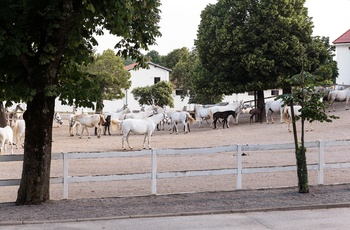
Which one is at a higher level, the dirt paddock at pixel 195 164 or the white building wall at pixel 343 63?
the white building wall at pixel 343 63

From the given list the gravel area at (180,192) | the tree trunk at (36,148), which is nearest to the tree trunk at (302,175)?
the gravel area at (180,192)

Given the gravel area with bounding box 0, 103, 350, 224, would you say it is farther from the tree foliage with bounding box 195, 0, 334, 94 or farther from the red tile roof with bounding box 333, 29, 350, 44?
the red tile roof with bounding box 333, 29, 350, 44

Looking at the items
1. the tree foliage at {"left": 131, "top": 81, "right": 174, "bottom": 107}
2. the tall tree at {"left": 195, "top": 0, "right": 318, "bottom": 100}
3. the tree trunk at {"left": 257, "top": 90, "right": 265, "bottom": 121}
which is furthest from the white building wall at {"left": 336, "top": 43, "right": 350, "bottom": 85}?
the tree foliage at {"left": 131, "top": 81, "right": 174, "bottom": 107}

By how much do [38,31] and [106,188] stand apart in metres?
5.28

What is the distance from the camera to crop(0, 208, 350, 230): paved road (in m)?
11.1

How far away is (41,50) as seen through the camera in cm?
1324

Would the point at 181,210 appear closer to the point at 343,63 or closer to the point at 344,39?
the point at 343,63

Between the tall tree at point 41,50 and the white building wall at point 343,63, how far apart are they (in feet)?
181

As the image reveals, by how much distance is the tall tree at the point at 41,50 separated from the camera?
1243cm

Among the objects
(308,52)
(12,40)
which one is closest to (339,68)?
(308,52)

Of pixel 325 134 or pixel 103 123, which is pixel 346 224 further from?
pixel 103 123

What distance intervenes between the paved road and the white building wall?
56.0 m

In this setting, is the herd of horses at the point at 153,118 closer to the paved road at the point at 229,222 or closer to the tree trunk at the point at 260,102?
the tree trunk at the point at 260,102

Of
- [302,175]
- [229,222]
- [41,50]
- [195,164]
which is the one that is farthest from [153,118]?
[229,222]
